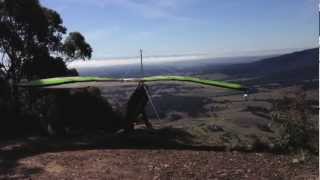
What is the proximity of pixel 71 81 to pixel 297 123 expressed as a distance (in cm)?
887

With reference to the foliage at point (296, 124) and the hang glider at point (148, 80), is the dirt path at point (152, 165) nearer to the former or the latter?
the foliage at point (296, 124)

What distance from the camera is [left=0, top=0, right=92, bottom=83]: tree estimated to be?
105ft

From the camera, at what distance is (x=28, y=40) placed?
33.3 meters

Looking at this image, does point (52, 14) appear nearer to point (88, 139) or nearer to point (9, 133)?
point (9, 133)

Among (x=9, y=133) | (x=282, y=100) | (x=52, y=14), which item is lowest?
(x=9, y=133)

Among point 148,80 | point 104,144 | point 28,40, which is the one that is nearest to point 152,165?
point 104,144

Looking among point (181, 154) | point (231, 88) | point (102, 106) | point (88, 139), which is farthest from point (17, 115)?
point (181, 154)

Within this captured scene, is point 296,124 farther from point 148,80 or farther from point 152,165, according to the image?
point 148,80

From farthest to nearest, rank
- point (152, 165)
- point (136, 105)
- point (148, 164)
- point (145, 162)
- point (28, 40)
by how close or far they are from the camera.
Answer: point (28, 40) → point (136, 105) → point (145, 162) → point (148, 164) → point (152, 165)

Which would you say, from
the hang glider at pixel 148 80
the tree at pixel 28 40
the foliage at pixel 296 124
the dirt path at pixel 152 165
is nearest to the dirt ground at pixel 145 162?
the dirt path at pixel 152 165

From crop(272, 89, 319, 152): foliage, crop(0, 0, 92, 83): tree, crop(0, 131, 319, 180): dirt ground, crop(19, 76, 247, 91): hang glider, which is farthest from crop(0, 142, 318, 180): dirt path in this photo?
crop(0, 0, 92, 83): tree

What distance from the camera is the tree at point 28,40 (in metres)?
32.1

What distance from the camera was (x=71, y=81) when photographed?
21.2 m

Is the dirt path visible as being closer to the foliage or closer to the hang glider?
the foliage
